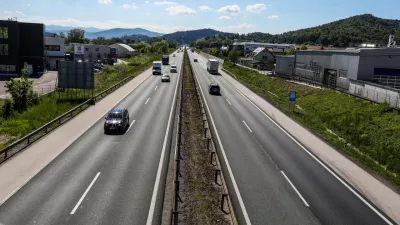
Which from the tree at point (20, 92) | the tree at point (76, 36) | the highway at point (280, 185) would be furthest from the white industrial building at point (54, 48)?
the tree at point (76, 36)

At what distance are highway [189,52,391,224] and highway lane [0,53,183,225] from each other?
4.67 metres

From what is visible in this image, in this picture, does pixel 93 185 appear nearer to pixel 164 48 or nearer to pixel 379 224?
pixel 379 224

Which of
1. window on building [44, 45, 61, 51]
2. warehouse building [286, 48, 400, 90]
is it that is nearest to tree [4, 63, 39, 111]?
warehouse building [286, 48, 400, 90]

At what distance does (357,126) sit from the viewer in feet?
109

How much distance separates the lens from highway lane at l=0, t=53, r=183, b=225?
14414mm

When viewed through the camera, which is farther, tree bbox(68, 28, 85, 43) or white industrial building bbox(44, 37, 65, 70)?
tree bbox(68, 28, 85, 43)

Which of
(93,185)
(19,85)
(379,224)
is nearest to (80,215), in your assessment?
(93,185)

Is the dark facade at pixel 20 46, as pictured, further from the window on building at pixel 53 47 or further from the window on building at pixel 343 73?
the window on building at pixel 343 73

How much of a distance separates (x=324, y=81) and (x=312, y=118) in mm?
20294

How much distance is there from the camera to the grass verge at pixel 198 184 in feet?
48.6

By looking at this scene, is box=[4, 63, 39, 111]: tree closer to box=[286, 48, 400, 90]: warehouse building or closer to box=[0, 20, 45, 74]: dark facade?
box=[286, 48, 400, 90]: warehouse building

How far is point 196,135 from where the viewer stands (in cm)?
2859

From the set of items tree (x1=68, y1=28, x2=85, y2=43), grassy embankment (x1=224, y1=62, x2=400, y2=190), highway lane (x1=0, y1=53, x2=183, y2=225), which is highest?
tree (x1=68, y1=28, x2=85, y2=43)

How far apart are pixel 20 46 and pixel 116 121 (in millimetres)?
60705
